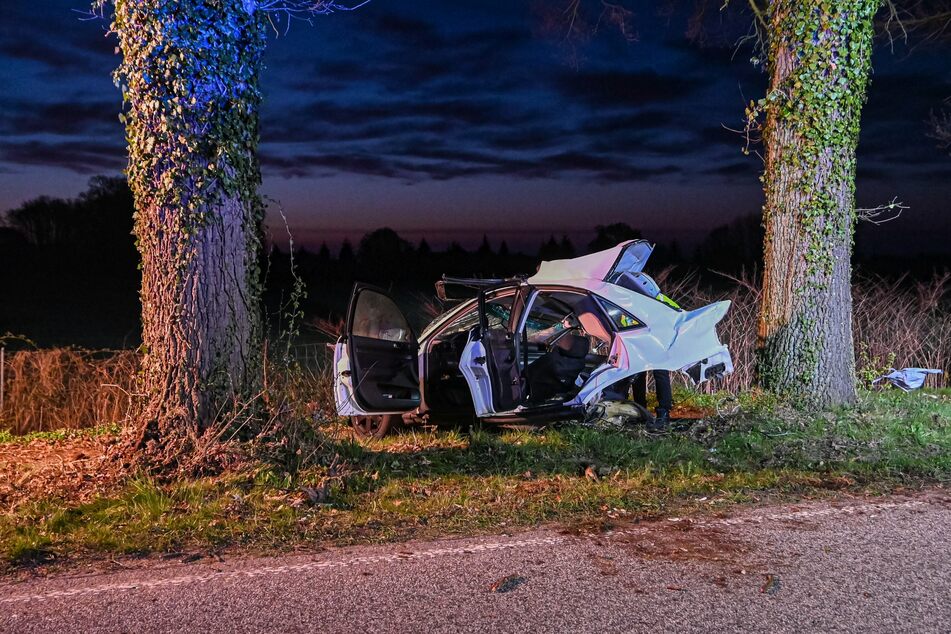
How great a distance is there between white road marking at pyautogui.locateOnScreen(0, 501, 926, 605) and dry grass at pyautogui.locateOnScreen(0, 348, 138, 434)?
687cm

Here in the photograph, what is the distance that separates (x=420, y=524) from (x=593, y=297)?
3.67 meters

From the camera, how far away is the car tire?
8.80 meters

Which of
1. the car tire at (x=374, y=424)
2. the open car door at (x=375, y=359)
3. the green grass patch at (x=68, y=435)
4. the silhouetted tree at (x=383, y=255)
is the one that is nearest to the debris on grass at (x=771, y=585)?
the open car door at (x=375, y=359)

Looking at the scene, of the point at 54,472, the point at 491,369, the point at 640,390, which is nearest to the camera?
the point at 54,472

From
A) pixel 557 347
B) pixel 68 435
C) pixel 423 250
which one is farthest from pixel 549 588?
pixel 423 250

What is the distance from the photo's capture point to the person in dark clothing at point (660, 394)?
28.6ft

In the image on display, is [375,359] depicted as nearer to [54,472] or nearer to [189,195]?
[189,195]

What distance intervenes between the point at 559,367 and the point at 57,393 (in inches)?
262

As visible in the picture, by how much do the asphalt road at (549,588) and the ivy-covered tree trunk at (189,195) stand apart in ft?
6.45

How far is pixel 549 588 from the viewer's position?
4371mm

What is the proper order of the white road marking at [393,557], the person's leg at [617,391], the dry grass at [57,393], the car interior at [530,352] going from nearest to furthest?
the white road marking at [393,557] → the car interior at [530,352] → the person's leg at [617,391] → the dry grass at [57,393]

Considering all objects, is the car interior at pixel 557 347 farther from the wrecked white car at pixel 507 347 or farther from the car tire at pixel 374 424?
the car tire at pixel 374 424

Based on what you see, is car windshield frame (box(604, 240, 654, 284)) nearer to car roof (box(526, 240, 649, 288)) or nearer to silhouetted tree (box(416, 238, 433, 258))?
car roof (box(526, 240, 649, 288))

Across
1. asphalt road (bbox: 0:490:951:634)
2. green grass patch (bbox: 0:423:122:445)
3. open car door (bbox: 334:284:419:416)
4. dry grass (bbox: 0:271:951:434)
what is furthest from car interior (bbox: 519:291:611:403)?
green grass patch (bbox: 0:423:122:445)
